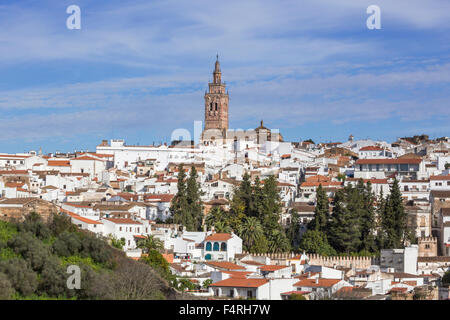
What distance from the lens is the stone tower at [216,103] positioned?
98.6 metres

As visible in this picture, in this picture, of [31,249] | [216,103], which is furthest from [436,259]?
[216,103]

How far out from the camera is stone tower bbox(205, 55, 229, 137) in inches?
3883

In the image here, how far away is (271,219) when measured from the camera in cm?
4697

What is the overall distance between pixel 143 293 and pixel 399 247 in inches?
894

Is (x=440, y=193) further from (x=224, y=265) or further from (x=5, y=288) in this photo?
(x=5, y=288)

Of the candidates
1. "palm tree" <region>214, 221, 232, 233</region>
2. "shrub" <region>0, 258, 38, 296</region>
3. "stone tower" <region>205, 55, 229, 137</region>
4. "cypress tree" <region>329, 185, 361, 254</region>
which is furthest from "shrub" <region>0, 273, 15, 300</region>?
"stone tower" <region>205, 55, 229, 137</region>

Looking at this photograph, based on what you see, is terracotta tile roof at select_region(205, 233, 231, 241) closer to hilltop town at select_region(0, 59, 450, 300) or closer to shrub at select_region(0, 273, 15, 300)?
hilltop town at select_region(0, 59, 450, 300)

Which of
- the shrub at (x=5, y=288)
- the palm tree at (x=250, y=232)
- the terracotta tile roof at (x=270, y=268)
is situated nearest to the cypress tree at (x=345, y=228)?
the palm tree at (x=250, y=232)

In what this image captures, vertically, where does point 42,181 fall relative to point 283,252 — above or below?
above

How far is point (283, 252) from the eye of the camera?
150ft

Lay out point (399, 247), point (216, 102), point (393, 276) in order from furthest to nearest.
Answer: point (216, 102) → point (399, 247) → point (393, 276)

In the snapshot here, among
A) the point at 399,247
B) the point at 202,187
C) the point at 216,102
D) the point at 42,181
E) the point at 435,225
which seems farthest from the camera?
the point at 216,102
